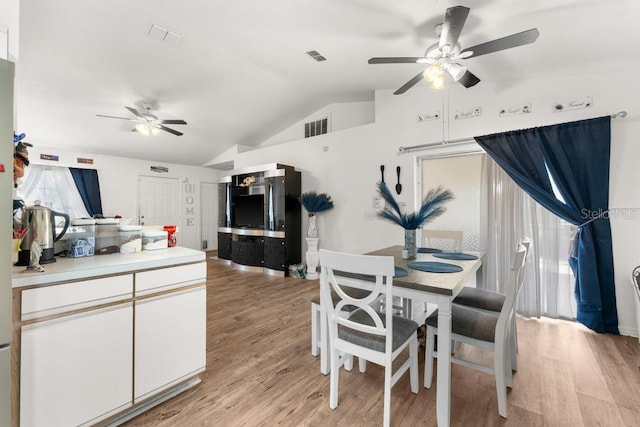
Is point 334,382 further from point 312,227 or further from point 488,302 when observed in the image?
point 312,227

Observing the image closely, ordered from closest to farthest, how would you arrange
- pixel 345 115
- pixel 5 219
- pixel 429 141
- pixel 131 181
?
pixel 5 219
pixel 429 141
pixel 345 115
pixel 131 181

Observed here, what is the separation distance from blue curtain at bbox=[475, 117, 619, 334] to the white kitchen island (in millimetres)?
3464

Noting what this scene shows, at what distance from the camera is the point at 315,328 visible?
2129mm

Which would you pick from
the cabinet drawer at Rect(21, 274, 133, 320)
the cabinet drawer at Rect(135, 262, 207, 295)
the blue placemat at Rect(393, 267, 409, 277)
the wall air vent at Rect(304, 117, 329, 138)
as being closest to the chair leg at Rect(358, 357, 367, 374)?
the blue placemat at Rect(393, 267, 409, 277)

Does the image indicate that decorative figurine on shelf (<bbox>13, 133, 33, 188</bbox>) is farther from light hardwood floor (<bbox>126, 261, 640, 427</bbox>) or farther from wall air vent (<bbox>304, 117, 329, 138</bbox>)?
wall air vent (<bbox>304, 117, 329, 138</bbox>)

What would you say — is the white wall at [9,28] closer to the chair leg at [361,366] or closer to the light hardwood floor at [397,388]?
the light hardwood floor at [397,388]

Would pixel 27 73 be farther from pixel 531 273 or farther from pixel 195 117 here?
pixel 531 273

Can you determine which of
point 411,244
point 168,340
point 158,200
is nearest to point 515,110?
point 411,244

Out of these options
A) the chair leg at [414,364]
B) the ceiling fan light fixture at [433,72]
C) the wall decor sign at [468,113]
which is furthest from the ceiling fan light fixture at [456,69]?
the chair leg at [414,364]

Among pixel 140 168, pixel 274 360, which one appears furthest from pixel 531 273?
pixel 140 168

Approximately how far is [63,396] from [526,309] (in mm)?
3969

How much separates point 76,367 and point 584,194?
4.22 meters

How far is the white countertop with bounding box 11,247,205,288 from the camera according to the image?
1.19 meters

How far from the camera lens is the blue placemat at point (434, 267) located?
1843 millimetres
